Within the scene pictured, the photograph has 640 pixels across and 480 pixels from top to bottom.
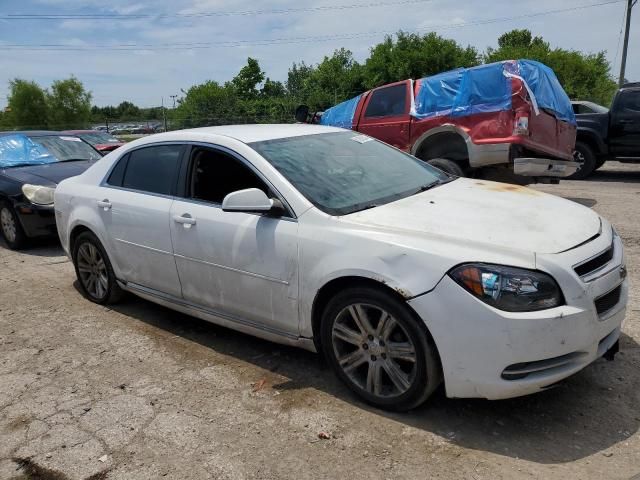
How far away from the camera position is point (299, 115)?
1035 centimetres

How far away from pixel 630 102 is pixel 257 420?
1070 cm

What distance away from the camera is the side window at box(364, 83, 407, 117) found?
9031 mm

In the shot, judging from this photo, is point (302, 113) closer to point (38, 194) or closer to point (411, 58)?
point (38, 194)

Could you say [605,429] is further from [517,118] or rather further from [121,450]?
[517,118]

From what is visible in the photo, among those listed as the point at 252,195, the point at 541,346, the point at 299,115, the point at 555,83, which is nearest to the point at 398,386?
the point at 541,346

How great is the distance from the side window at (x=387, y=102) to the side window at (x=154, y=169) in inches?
213

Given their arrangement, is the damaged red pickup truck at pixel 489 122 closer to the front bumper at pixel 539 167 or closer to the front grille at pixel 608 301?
the front bumper at pixel 539 167

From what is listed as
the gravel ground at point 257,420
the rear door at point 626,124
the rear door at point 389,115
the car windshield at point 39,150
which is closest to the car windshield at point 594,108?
the rear door at point 626,124

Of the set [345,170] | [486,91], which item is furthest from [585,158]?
[345,170]

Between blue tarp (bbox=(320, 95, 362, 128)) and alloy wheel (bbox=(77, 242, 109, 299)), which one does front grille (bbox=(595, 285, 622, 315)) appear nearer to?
alloy wheel (bbox=(77, 242, 109, 299))

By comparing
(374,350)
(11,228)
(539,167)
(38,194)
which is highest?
(38,194)

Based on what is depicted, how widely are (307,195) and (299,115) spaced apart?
7299mm

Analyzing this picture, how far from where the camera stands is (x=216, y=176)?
153 inches

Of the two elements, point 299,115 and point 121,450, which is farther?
point 299,115
